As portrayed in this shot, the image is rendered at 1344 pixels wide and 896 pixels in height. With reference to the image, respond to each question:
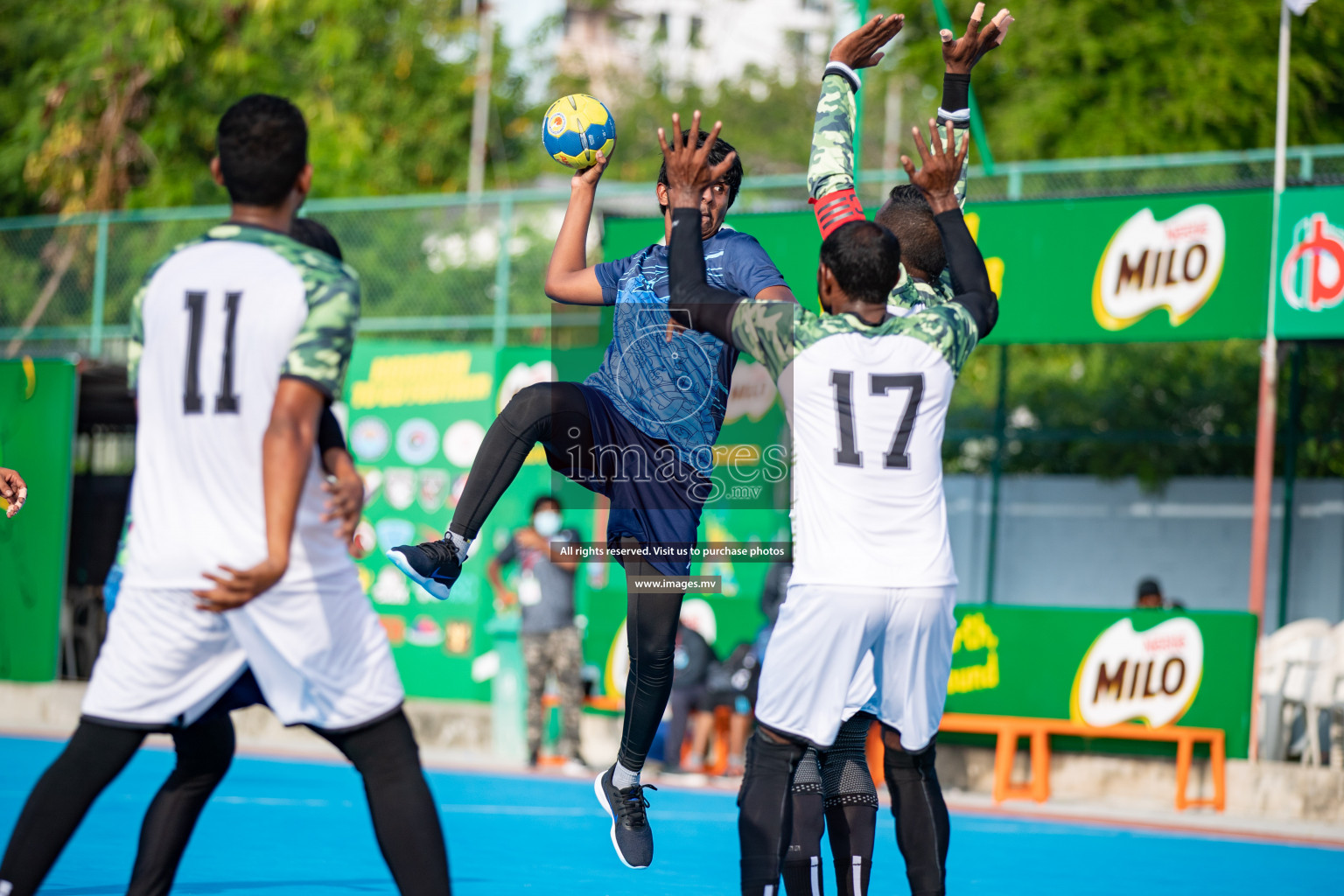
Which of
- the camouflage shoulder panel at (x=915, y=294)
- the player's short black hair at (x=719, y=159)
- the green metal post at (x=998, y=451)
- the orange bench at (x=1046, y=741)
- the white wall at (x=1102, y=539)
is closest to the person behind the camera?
the player's short black hair at (x=719, y=159)

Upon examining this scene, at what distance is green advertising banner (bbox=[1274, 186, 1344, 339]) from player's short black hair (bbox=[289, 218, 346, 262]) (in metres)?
8.91

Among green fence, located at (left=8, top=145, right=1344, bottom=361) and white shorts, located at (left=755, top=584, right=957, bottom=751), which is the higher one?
green fence, located at (left=8, top=145, right=1344, bottom=361)

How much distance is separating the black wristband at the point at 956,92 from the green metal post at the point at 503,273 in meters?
10.3

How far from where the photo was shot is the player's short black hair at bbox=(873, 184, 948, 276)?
17.7ft

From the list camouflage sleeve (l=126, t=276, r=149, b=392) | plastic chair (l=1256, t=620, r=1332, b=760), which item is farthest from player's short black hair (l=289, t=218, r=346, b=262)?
plastic chair (l=1256, t=620, r=1332, b=760)

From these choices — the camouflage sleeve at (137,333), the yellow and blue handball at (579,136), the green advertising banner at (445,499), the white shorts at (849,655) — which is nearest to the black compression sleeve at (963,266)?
the white shorts at (849,655)

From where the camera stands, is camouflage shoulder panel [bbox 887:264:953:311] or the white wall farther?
the white wall

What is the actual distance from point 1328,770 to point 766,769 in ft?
26.6

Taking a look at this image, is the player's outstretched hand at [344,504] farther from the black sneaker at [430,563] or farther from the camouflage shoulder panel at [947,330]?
the camouflage shoulder panel at [947,330]

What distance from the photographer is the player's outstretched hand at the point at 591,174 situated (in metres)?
5.63

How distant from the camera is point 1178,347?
16453 mm

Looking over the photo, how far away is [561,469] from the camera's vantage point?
5.64 meters

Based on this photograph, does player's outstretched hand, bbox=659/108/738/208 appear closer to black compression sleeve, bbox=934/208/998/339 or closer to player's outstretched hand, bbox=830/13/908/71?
black compression sleeve, bbox=934/208/998/339

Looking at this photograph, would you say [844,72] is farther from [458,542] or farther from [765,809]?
[765,809]
